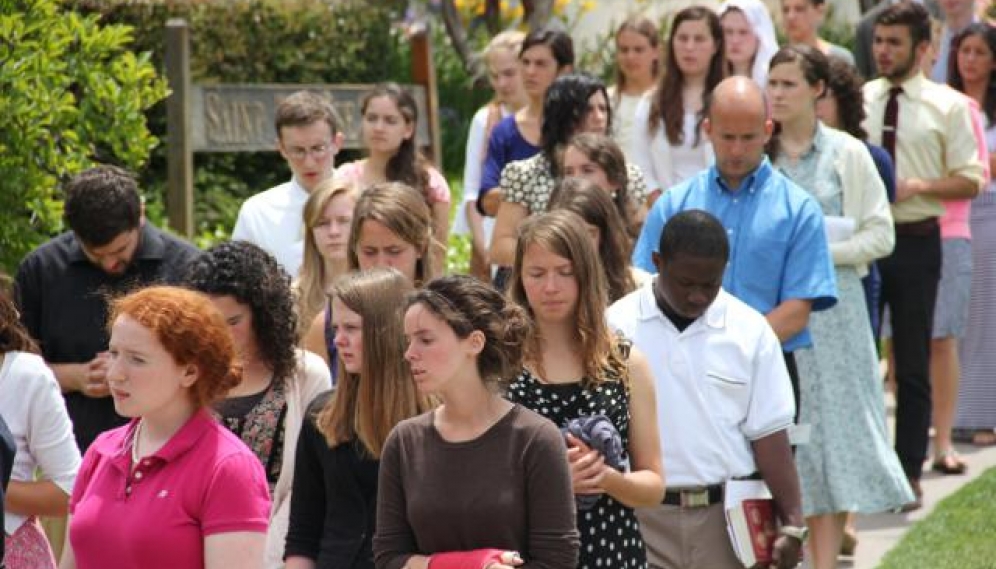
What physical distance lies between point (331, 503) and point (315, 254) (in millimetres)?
2555

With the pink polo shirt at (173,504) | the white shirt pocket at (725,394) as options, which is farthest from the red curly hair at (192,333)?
the white shirt pocket at (725,394)

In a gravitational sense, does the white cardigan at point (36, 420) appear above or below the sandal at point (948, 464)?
above

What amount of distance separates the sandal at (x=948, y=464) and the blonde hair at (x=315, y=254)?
4426mm

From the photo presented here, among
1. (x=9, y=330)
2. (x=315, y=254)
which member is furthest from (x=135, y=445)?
(x=315, y=254)

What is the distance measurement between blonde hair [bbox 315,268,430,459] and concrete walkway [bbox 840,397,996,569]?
13.6 feet

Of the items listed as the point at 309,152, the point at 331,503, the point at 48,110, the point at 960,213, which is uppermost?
the point at 48,110

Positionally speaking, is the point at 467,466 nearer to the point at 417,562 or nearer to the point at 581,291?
the point at 417,562

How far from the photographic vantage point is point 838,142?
8.98 m

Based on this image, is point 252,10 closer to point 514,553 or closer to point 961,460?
point 961,460

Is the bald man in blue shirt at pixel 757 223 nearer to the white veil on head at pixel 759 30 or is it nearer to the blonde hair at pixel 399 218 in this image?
the blonde hair at pixel 399 218

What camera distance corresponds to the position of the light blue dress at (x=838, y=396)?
8930 mm

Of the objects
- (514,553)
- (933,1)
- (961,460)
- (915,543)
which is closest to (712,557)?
(514,553)

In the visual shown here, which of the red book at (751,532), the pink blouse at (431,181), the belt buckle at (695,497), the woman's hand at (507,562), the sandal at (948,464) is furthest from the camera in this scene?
the sandal at (948,464)

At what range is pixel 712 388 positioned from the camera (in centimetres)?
659
